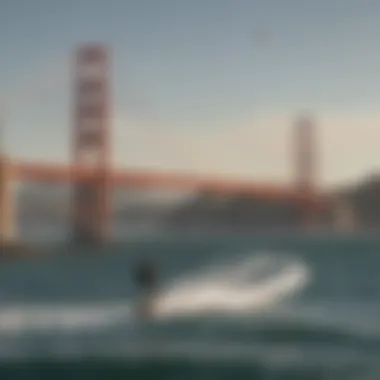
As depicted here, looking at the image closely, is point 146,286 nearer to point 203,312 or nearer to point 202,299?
point 203,312

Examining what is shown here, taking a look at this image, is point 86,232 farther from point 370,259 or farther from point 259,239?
point 370,259

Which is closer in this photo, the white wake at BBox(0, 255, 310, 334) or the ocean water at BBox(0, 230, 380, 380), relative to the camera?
the ocean water at BBox(0, 230, 380, 380)

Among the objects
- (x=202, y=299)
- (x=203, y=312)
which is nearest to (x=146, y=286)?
(x=203, y=312)

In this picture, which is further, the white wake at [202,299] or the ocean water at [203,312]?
the white wake at [202,299]

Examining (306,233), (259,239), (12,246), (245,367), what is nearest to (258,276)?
(259,239)

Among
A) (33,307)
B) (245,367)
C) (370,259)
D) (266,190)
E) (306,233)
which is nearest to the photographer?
(245,367)
